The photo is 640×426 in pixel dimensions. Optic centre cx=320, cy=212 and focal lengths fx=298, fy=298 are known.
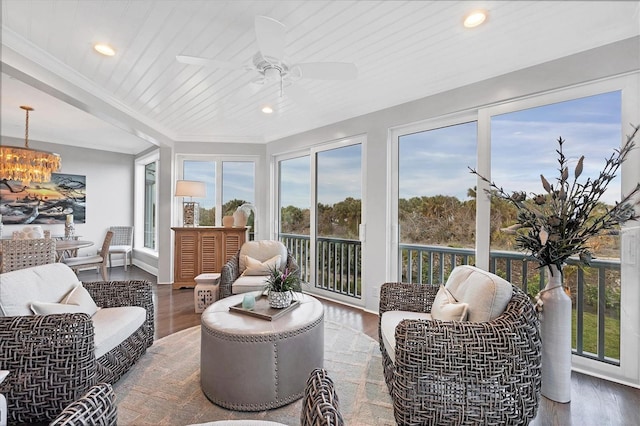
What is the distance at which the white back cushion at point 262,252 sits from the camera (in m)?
3.90

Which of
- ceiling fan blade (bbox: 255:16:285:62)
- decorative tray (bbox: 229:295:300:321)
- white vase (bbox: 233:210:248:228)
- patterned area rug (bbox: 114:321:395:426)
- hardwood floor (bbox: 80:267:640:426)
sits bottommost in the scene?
hardwood floor (bbox: 80:267:640:426)

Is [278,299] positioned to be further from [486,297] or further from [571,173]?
[571,173]

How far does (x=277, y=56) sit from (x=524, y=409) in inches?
103

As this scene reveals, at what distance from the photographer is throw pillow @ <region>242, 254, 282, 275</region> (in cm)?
374

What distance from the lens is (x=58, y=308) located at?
1.97 metres

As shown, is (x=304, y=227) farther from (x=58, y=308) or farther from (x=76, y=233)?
(x=76, y=233)

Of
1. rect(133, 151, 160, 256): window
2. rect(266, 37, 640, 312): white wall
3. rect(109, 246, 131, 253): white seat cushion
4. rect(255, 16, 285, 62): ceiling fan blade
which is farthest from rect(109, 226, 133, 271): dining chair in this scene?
rect(255, 16, 285, 62): ceiling fan blade

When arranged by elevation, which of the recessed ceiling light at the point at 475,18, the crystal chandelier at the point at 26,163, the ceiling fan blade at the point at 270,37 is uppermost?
the recessed ceiling light at the point at 475,18

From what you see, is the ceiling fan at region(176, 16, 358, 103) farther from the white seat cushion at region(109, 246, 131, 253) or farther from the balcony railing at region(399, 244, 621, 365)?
the white seat cushion at region(109, 246, 131, 253)

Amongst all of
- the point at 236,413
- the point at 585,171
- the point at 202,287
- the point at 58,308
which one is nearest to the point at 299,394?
the point at 236,413

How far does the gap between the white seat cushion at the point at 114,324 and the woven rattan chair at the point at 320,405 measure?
68.3 inches

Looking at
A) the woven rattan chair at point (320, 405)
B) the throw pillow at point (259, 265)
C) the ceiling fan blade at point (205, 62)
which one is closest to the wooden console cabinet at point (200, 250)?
the throw pillow at point (259, 265)

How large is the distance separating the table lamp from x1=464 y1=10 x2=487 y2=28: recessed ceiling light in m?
4.08

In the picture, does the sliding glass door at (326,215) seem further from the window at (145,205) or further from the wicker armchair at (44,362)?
the window at (145,205)
